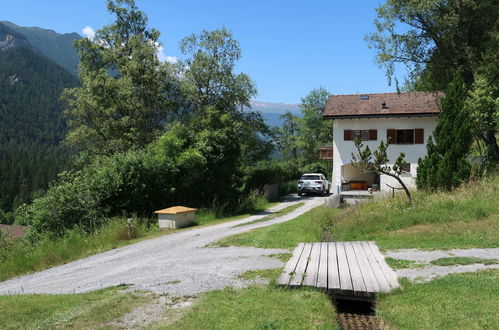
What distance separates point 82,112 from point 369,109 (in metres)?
22.3

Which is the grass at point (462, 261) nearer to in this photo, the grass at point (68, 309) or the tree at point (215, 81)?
the grass at point (68, 309)

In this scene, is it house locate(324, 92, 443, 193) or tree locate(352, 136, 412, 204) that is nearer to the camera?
tree locate(352, 136, 412, 204)

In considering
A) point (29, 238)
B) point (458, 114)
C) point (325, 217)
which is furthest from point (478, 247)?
point (29, 238)

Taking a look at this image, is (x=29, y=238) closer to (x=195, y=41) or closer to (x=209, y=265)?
(x=209, y=265)

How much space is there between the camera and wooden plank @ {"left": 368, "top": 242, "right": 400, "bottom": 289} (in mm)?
6652

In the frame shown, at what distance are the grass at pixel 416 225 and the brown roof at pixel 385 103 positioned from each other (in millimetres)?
15246

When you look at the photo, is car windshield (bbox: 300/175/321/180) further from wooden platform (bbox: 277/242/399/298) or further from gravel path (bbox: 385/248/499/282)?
gravel path (bbox: 385/248/499/282)

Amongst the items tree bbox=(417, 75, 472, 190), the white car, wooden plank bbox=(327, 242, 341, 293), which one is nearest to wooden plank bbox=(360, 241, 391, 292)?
wooden plank bbox=(327, 242, 341, 293)

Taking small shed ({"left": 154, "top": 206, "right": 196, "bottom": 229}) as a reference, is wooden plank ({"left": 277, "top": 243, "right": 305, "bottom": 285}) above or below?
above

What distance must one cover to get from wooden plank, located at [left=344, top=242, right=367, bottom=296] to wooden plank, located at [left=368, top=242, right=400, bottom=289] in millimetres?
426

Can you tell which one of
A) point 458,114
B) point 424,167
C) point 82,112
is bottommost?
point 424,167

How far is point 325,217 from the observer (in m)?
17.7

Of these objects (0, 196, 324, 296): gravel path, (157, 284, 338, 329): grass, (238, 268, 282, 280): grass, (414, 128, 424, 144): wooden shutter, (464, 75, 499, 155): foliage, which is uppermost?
(464, 75, 499, 155): foliage

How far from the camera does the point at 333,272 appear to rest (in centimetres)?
750
